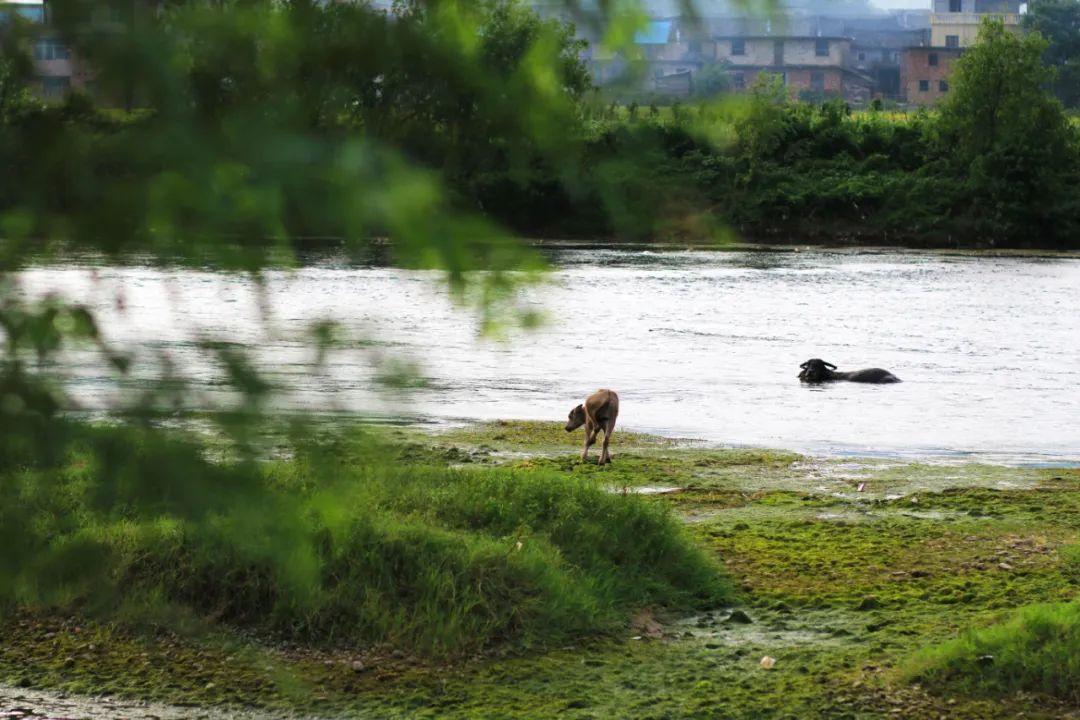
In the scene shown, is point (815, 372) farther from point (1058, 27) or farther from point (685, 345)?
point (1058, 27)

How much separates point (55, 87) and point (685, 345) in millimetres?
25409

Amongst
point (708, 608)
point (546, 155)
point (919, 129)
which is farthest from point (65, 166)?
point (919, 129)

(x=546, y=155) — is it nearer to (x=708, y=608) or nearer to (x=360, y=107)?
(x=360, y=107)

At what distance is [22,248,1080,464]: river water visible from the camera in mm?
2768

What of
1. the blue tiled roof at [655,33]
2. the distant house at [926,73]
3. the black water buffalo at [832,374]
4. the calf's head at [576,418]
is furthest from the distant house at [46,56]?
the distant house at [926,73]

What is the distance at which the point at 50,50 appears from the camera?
2588mm

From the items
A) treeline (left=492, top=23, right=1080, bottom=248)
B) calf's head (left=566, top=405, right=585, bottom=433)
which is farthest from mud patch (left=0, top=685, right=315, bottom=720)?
treeline (left=492, top=23, right=1080, bottom=248)

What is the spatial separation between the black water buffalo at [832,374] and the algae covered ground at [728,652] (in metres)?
12.4

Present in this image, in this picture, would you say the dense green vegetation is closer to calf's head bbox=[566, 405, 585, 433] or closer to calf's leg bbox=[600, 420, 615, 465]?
calf's head bbox=[566, 405, 585, 433]

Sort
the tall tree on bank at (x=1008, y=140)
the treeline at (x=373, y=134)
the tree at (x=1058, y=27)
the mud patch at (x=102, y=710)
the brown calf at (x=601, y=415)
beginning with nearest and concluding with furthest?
the treeline at (x=373, y=134) → the mud patch at (x=102, y=710) → the brown calf at (x=601, y=415) → the tall tree on bank at (x=1008, y=140) → the tree at (x=1058, y=27)

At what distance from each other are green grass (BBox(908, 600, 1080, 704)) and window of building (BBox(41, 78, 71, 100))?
17.0 feet

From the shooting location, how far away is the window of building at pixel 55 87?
8.35 ft

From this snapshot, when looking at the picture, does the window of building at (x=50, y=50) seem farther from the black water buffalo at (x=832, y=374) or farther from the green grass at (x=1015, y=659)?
the black water buffalo at (x=832, y=374)

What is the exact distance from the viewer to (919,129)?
217 feet
